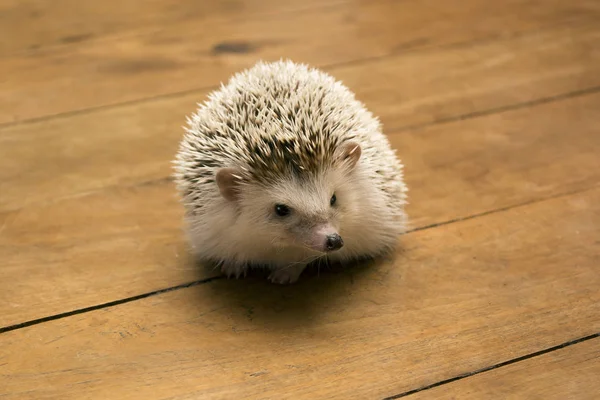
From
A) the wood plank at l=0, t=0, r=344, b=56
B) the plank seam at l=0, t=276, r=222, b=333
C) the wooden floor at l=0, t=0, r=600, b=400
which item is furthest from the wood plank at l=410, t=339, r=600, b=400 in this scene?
the wood plank at l=0, t=0, r=344, b=56

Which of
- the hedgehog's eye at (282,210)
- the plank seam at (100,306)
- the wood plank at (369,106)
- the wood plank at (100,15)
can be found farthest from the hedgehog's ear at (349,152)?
the wood plank at (100,15)

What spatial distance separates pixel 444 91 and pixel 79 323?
117 cm

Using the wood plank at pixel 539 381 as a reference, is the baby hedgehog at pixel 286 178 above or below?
above

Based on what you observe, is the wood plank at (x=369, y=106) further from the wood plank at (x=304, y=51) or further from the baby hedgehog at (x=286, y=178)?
the baby hedgehog at (x=286, y=178)

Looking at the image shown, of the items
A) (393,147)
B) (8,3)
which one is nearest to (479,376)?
(393,147)

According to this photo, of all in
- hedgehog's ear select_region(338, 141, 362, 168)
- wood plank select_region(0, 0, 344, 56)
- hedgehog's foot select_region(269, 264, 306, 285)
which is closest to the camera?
hedgehog's ear select_region(338, 141, 362, 168)

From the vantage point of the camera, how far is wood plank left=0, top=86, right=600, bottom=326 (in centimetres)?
152

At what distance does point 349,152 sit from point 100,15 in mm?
1416

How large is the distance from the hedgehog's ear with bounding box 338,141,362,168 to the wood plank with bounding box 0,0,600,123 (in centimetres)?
65

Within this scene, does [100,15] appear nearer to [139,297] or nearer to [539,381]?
[139,297]

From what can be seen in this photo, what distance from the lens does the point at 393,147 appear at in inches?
73.4

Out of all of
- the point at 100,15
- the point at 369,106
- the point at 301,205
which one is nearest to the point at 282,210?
the point at 301,205

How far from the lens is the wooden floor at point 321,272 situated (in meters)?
1.33

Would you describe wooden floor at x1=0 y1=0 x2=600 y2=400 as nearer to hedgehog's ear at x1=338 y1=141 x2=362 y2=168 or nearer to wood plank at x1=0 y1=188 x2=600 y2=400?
wood plank at x1=0 y1=188 x2=600 y2=400
